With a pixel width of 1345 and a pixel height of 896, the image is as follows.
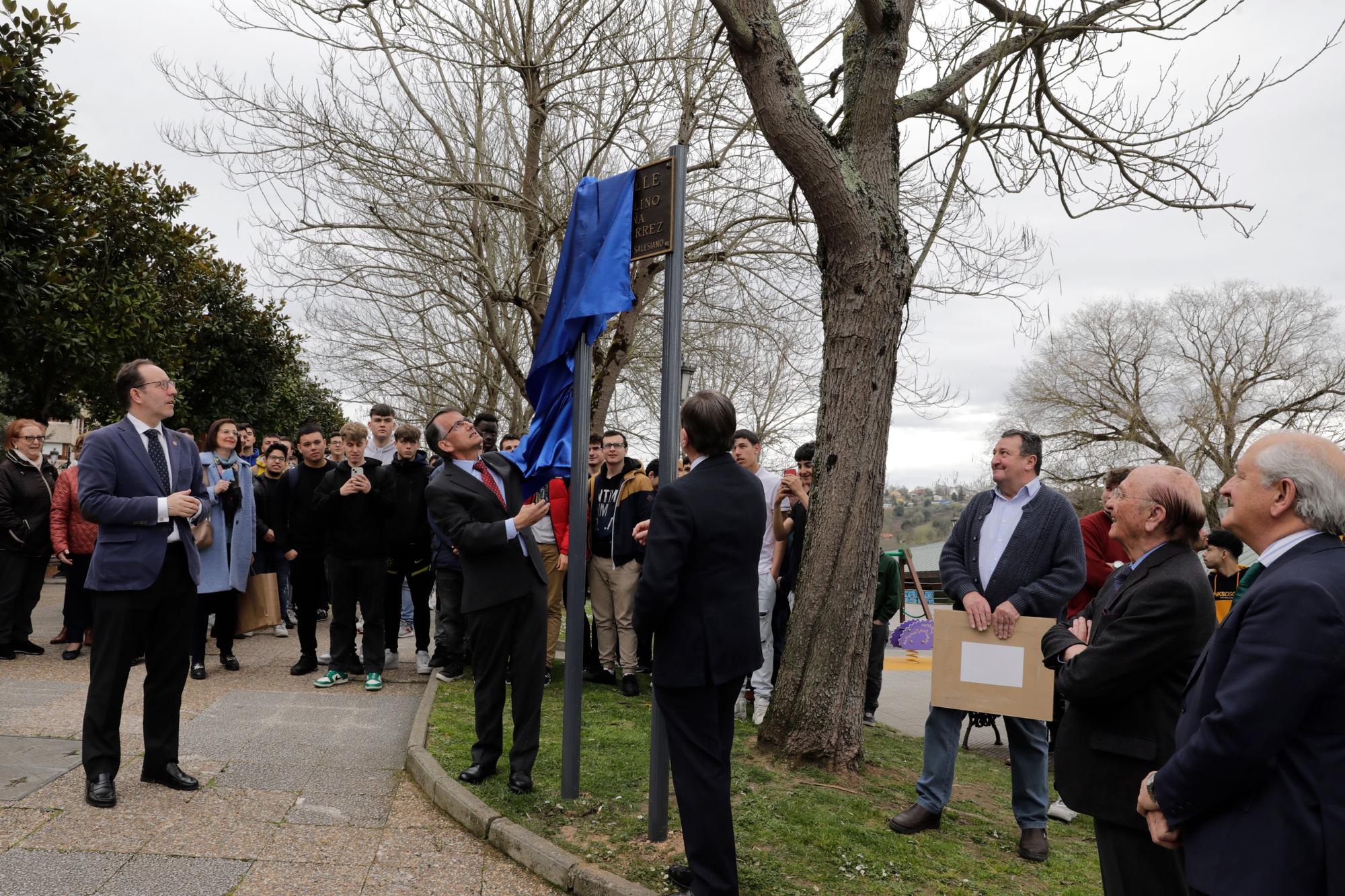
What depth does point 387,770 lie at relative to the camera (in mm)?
5953

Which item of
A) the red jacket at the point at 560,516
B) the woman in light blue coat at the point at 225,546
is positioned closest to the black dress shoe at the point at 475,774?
the red jacket at the point at 560,516

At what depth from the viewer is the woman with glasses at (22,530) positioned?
8.92 meters

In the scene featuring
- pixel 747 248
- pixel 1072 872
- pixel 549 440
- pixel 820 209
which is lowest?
pixel 1072 872

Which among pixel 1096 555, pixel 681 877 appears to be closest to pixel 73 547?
pixel 681 877

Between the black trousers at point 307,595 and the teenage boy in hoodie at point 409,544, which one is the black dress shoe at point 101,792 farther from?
the black trousers at point 307,595

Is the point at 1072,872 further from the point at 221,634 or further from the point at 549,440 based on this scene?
the point at 221,634

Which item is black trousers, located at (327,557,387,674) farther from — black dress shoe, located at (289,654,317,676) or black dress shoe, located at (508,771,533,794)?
black dress shoe, located at (508,771,533,794)

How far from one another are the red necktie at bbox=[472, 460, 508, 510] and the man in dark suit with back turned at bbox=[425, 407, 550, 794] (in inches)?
0.5

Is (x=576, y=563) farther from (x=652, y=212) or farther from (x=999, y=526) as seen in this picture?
(x=999, y=526)

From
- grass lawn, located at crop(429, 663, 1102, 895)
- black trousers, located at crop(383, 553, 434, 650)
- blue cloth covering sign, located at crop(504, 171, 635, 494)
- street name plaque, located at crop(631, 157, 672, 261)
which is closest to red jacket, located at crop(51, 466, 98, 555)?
black trousers, located at crop(383, 553, 434, 650)

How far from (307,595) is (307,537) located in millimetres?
525

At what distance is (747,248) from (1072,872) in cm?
1260

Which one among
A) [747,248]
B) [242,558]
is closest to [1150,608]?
[242,558]

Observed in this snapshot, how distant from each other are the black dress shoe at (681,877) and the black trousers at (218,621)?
18.4 feet
